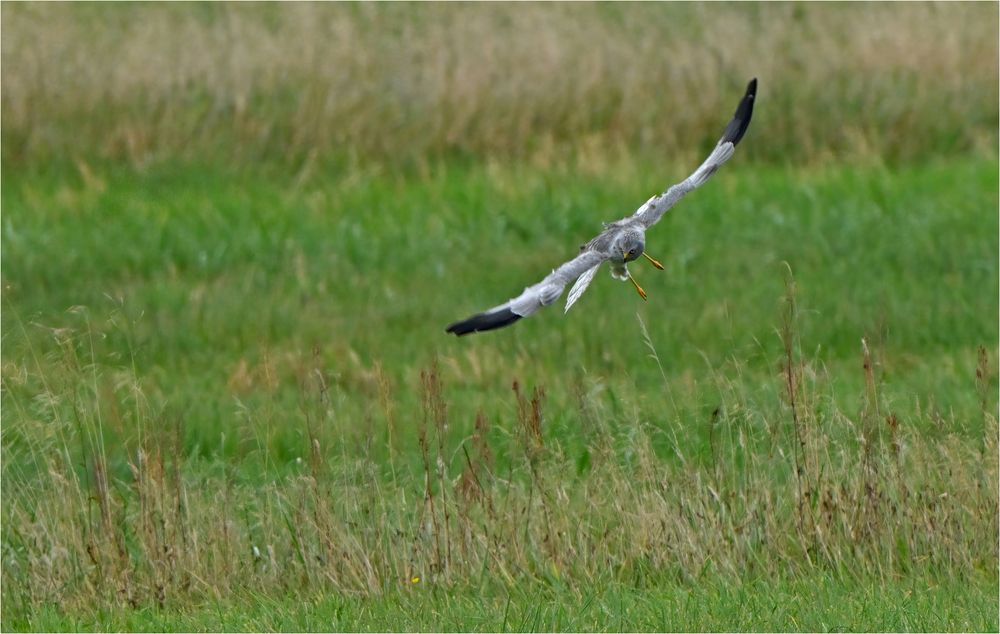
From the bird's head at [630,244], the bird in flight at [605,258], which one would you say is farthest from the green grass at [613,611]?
the bird's head at [630,244]

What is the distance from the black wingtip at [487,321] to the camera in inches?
180

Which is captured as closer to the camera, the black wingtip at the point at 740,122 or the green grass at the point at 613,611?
the green grass at the point at 613,611

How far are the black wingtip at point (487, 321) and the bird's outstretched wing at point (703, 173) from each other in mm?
1168

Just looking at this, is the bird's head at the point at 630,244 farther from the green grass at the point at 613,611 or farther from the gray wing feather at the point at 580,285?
the green grass at the point at 613,611

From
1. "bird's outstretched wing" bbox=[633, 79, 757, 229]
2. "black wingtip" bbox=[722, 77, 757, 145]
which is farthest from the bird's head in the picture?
"black wingtip" bbox=[722, 77, 757, 145]

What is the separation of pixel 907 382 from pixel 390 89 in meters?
6.51

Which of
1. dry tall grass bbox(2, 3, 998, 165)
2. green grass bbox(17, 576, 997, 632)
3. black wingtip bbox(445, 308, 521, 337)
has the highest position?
black wingtip bbox(445, 308, 521, 337)

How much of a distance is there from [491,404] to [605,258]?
3.41 m

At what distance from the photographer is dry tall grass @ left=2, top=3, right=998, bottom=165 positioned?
13.7 metres

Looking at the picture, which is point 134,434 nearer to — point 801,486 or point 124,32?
point 801,486

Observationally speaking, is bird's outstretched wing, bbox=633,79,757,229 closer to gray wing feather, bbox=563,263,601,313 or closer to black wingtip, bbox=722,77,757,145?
black wingtip, bbox=722,77,757,145

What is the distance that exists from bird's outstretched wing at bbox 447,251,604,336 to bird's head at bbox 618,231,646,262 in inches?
12.1

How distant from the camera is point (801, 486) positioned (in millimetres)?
6508

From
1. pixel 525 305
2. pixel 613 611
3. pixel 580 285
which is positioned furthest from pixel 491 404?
pixel 525 305
